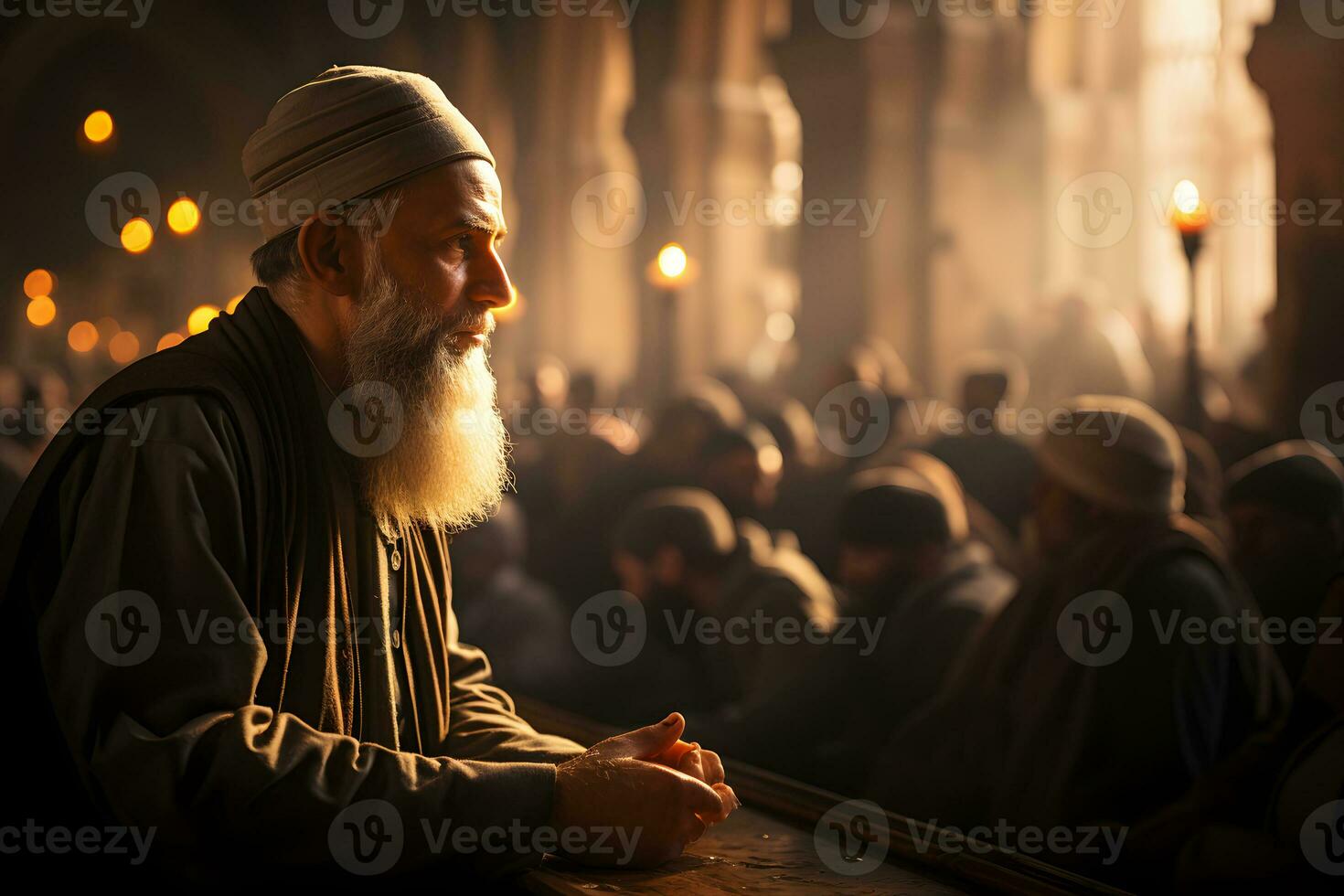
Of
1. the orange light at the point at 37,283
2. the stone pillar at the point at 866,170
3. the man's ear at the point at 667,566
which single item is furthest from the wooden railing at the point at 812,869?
the orange light at the point at 37,283

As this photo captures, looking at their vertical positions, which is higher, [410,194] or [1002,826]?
[410,194]

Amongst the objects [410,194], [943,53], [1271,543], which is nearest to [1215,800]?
[1271,543]

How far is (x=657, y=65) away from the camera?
15.3 meters

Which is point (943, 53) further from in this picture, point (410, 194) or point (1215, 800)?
point (410, 194)

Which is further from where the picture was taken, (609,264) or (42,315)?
(609,264)

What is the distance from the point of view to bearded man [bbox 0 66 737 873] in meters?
1.65

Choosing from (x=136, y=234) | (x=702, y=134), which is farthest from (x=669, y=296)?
(x=702, y=134)

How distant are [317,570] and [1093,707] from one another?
2838 millimetres

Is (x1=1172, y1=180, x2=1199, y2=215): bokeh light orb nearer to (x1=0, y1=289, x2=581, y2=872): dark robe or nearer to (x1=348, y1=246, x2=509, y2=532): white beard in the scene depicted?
(x1=348, y1=246, x2=509, y2=532): white beard

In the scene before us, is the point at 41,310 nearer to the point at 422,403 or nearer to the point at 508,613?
the point at 508,613

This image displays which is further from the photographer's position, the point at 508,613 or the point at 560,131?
the point at 560,131

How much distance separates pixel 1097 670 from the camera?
160 inches

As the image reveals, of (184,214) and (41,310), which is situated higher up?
(184,214)

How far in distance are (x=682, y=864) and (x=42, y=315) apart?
1321cm
